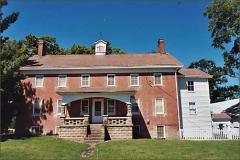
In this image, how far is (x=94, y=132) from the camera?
84.6ft

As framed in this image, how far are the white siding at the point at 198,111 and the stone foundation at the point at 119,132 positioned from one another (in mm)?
7218

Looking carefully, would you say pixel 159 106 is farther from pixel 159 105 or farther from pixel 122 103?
pixel 122 103

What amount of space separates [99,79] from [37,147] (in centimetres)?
1238

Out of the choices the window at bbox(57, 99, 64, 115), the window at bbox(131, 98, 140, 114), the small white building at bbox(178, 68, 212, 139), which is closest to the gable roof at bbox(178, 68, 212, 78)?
the small white building at bbox(178, 68, 212, 139)

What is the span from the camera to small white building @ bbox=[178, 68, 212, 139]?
3056 cm

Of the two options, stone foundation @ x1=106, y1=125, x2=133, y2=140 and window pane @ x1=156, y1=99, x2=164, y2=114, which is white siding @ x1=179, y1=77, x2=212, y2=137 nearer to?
window pane @ x1=156, y1=99, x2=164, y2=114

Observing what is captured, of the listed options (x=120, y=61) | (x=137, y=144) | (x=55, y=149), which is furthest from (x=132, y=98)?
(x=55, y=149)

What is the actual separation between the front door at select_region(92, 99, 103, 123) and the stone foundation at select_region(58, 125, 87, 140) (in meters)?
3.75

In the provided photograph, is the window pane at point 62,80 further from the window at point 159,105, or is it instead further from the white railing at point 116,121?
the window at point 159,105

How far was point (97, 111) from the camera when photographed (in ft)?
96.5

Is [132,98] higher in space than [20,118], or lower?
higher

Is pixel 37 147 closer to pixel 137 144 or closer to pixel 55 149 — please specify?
pixel 55 149

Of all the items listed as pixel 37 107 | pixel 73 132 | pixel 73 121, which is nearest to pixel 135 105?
pixel 73 121

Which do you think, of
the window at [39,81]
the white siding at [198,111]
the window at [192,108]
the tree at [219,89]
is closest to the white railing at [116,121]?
the white siding at [198,111]
